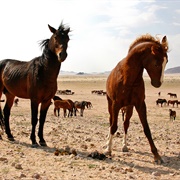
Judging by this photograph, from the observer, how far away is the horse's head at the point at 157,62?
254 inches

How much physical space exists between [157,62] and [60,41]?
8.64 ft

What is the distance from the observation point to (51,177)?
5.52m

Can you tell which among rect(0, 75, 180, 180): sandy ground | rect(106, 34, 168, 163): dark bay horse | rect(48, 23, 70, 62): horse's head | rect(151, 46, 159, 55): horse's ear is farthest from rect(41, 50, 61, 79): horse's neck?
rect(151, 46, 159, 55): horse's ear

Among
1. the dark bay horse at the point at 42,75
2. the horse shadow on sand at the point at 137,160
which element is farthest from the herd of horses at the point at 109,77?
the horse shadow on sand at the point at 137,160

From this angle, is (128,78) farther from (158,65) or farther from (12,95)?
(12,95)

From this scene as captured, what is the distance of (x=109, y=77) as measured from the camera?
331 inches

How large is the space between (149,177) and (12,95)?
5518 millimetres

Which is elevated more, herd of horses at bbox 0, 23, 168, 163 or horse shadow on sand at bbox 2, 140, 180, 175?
herd of horses at bbox 0, 23, 168, 163

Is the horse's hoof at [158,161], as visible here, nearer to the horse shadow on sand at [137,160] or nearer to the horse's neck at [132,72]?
the horse shadow on sand at [137,160]

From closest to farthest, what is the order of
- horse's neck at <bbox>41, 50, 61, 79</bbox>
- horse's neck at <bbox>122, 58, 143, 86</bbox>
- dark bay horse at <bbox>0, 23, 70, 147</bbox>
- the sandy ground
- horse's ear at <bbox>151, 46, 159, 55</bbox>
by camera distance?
the sandy ground < horse's ear at <bbox>151, 46, 159, 55</bbox> < horse's neck at <bbox>122, 58, 143, 86</bbox> < dark bay horse at <bbox>0, 23, 70, 147</bbox> < horse's neck at <bbox>41, 50, 61, 79</bbox>

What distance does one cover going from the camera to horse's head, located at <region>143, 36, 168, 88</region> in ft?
21.2

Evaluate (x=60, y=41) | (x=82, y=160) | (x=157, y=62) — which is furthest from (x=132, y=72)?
(x=82, y=160)

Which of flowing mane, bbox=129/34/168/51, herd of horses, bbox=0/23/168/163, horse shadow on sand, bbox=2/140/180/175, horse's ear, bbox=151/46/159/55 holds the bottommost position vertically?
horse shadow on sand, bbox=2/140/180/175

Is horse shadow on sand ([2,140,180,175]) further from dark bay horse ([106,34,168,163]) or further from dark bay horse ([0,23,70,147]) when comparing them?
dark bay horse ([0,23,70,147])
